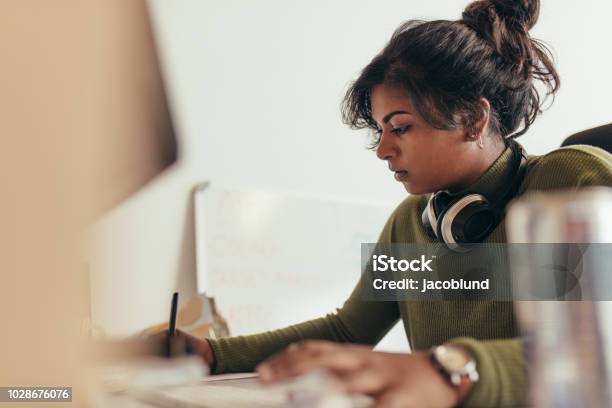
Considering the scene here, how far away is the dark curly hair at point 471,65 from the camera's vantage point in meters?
1.04

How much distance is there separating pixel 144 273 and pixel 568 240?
1.91 m

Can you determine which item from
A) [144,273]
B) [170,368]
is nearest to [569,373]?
[170,368]

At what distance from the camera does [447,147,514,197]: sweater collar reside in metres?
1.00

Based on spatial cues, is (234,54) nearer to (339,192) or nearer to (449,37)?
(339,192)

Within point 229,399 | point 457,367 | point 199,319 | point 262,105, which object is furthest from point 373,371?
point 262,105

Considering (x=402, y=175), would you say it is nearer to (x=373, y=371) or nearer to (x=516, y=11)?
(x=516, y=11)

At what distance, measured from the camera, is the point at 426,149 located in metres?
1.08

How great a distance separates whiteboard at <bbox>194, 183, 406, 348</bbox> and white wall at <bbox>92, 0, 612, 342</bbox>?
0.23ft

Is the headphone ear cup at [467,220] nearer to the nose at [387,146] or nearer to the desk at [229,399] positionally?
the nose at [387,146]

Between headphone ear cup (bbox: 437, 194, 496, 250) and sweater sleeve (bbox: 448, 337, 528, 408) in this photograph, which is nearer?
sweater sleeve (bbox: 448, 337, 528, 408)

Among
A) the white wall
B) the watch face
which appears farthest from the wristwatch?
the white wall

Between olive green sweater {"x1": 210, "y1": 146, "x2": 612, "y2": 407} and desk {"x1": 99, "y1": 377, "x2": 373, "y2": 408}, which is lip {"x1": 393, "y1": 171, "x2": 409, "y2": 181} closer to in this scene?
olive green sweater {"x1": 210, "y1": 146, "x2": 612, "y2": 407}

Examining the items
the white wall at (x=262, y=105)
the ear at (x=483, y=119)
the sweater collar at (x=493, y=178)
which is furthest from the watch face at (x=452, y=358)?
the white wall at (x=262, y=105)

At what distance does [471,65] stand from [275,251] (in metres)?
1.40
